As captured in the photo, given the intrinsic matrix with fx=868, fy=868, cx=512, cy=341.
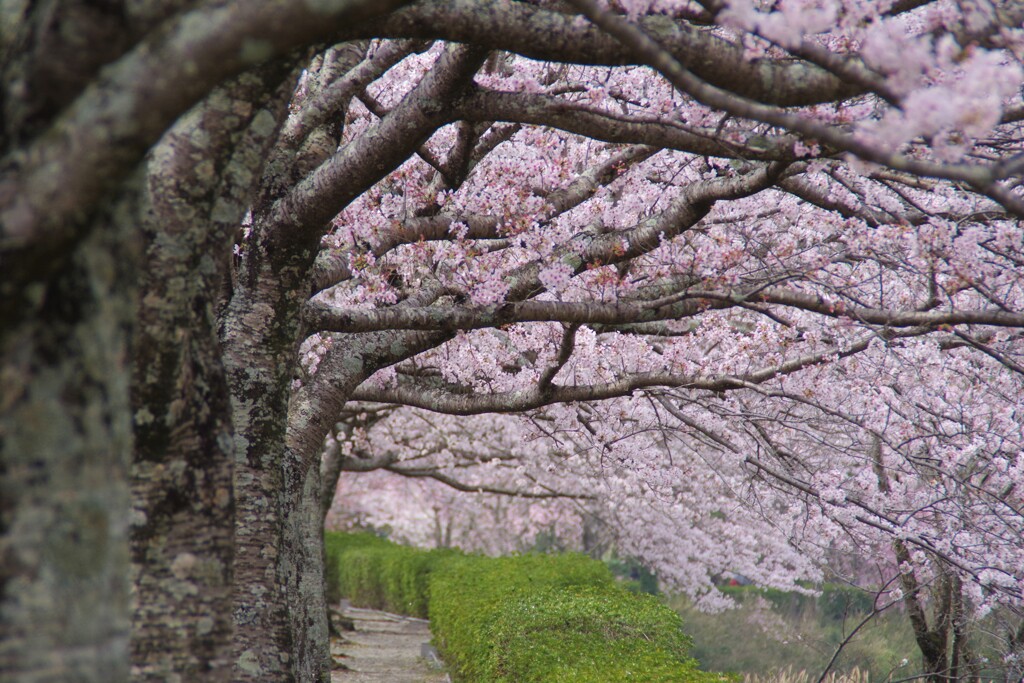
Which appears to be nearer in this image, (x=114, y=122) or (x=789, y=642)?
(x=114, y=122)

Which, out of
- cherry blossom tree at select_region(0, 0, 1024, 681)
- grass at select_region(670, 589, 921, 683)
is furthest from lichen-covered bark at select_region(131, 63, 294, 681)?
grass at select_region(670, 589, 921, 683)

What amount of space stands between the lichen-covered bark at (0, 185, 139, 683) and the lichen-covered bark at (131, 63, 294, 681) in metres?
0.85

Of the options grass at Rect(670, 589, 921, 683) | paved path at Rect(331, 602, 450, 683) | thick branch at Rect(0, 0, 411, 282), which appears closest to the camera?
thick branch at Rect(0, 0, 411, 282)

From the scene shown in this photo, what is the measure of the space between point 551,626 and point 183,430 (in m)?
5.73

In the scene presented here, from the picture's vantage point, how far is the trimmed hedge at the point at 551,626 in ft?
20.5

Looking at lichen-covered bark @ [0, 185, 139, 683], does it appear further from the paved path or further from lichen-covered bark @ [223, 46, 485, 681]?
the paved path

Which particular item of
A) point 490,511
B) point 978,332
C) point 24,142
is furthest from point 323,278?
point 490,511

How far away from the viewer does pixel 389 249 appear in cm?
596

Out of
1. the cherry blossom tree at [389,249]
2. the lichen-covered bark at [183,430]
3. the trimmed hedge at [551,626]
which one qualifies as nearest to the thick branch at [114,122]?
the cherry blossom tree at [389,249]

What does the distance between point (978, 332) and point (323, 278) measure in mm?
6243

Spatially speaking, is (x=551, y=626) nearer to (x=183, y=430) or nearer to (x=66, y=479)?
(x=183, y=430)

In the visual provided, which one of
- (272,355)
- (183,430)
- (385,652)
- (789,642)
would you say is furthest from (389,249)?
(789,642)

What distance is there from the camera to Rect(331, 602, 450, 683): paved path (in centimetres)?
1283

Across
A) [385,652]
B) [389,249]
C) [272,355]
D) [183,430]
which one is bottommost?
[385,652]
